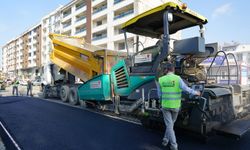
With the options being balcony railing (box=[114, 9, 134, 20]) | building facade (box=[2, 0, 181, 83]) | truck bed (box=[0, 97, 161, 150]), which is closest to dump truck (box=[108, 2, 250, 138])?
truck bed (box=[0, 97, 161, 150])

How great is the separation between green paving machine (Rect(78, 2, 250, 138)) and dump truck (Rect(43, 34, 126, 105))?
1.70 metres

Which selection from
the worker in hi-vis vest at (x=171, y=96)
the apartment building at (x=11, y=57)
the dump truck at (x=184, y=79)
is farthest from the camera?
the apartment building at (x=11, y=57)

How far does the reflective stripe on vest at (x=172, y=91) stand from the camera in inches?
148

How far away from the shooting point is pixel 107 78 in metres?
6.74

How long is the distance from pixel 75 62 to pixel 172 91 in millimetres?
6494

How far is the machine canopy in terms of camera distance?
4441 millimetres

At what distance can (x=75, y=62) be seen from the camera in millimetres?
9492

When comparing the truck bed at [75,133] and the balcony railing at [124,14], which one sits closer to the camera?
the truck bed at [75,133]

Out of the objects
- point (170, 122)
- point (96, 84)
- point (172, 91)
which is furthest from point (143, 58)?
point (96, 84)

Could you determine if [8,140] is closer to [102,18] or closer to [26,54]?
[102,18]

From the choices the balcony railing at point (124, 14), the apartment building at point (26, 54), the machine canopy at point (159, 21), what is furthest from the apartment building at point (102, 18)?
the apartment building at point (26, 54)

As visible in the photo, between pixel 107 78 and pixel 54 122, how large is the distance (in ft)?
6.61

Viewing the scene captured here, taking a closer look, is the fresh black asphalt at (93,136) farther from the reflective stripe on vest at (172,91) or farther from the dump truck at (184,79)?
the reflective stripe on vest at (172,91)

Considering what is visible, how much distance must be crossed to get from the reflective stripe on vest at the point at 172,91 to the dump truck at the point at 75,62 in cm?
310
